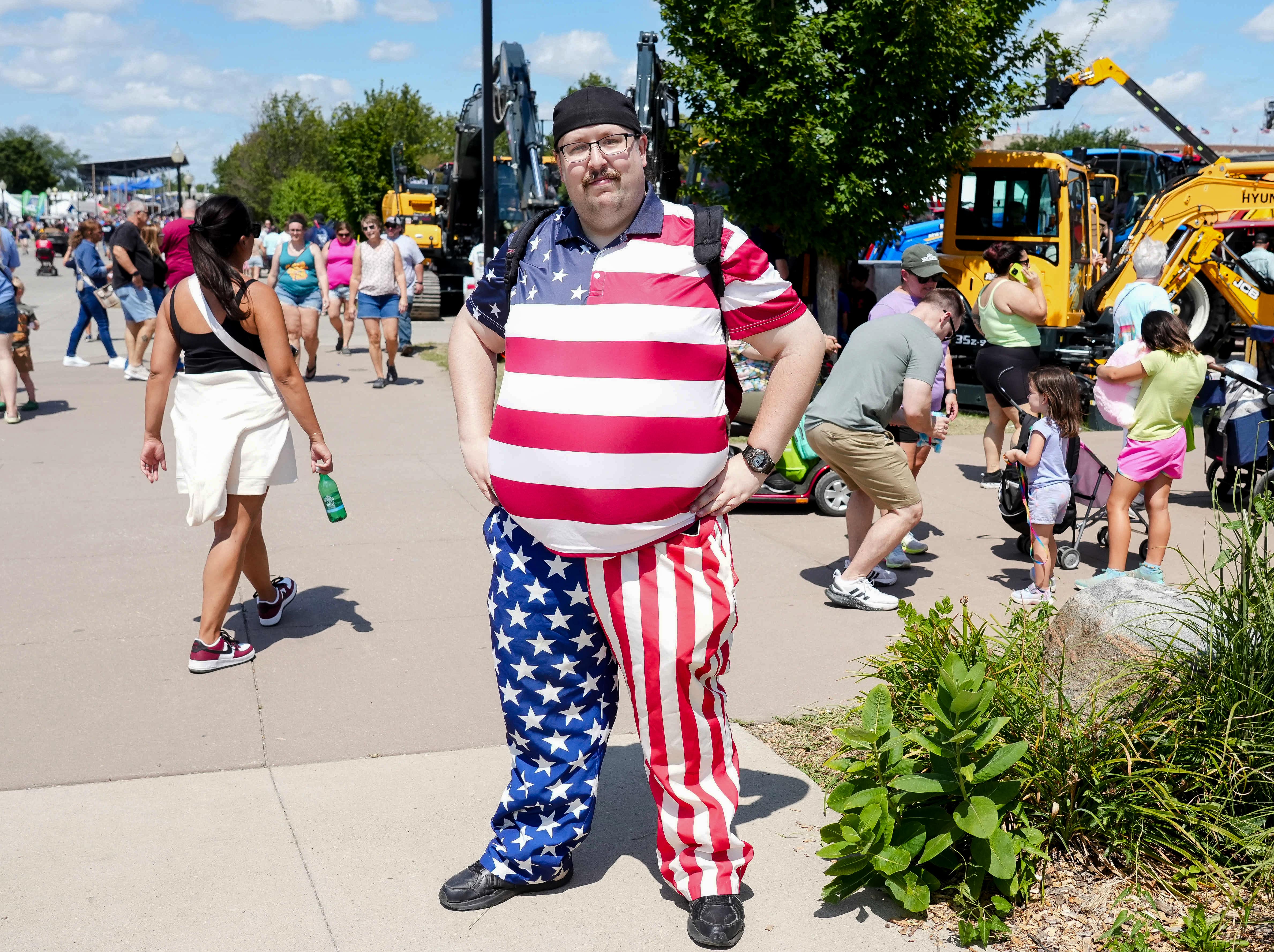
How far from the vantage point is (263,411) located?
484 cm

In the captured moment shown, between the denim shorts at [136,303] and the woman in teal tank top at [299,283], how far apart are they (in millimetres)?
1295

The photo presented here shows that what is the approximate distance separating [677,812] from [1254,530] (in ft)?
6.16

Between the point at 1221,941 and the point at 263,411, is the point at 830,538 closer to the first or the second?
the point at 263,411

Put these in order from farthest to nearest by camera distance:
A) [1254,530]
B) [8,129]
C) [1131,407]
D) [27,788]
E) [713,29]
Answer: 1. [8,129]
2. [713,29]
3. [1131,407]
4. [27,788]
5. [1254,530]

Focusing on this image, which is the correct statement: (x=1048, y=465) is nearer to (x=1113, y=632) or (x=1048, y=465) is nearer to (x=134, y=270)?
(x=1113, y=632)

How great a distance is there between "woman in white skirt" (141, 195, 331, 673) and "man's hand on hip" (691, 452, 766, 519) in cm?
244

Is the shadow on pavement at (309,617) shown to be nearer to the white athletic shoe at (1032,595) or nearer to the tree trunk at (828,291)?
the white athletic shoe at (1032,595)

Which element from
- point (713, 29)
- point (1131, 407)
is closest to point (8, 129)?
point (713, 29)

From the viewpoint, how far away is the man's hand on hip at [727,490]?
2855 mm

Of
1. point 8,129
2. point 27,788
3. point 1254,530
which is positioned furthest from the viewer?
point 8,129

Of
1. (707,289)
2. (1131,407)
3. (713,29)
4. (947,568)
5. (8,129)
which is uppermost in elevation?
(8,129)

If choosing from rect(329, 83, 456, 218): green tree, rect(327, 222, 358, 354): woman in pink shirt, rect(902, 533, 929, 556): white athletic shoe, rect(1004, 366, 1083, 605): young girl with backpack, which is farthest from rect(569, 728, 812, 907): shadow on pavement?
rect(329, 83, 456, 218): green tree

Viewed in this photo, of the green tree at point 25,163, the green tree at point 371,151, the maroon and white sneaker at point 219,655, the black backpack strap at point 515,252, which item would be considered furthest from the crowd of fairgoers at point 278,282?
the green tree at point 25,163

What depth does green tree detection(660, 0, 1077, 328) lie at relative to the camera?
12.4m
